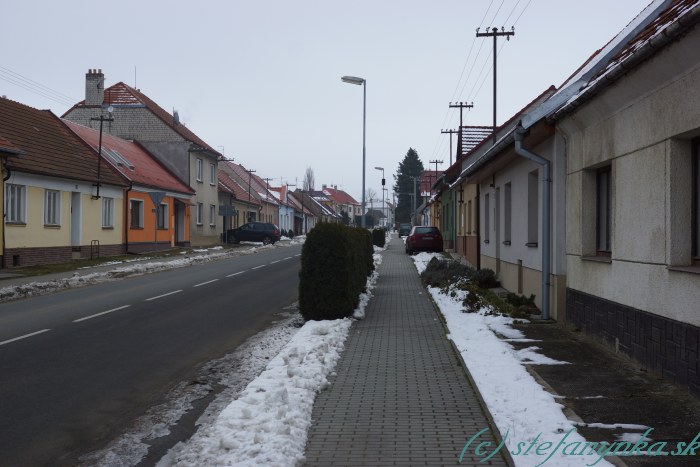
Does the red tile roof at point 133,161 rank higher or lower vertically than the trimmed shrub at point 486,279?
higher

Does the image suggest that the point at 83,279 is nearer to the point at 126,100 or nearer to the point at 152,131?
the point at 152,131

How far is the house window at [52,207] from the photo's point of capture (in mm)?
24406

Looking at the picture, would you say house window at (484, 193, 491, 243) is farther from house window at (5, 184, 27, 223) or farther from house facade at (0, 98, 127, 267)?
house window at (5, 184, 27, 223)

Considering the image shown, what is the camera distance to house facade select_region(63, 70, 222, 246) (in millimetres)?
42656

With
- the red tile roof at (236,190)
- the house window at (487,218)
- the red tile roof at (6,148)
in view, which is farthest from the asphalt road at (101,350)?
the red tile roof at (236,190)

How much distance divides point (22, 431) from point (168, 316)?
677 cm

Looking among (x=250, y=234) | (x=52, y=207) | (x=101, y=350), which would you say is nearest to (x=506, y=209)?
(x=101, y=350)

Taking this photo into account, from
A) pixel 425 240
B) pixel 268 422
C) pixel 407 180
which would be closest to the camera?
pixel 268 422

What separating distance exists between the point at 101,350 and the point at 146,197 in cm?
2644

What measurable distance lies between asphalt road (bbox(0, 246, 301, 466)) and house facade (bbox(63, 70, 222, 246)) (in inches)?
1023

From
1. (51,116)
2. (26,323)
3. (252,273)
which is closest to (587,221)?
(26,323)

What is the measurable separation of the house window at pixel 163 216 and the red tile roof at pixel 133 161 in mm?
1036

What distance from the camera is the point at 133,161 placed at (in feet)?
121

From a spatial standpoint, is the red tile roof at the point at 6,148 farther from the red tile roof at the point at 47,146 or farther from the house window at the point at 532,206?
the house window at the point at 532,206
